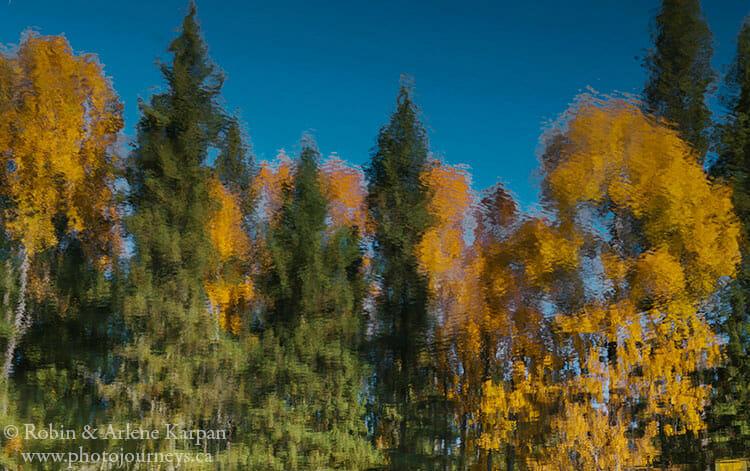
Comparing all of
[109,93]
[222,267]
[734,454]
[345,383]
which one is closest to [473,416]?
[345,383]

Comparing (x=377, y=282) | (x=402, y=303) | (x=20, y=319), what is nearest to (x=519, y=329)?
(x=402, y=303)

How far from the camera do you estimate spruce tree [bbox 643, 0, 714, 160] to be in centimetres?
920

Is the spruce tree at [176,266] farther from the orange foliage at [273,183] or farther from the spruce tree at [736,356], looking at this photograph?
the spruce tree at [736,356]

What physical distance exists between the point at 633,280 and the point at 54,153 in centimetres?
1009

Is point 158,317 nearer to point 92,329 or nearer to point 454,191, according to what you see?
point 92,329

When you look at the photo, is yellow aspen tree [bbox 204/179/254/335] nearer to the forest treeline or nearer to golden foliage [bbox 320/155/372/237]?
the forest treeline

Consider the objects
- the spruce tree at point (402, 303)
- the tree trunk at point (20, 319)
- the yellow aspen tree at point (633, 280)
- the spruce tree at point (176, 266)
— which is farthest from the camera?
the tree trunk at point (20, 319)

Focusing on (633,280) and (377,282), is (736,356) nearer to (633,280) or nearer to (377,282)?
(633,280)

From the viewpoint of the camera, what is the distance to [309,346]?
1133cm

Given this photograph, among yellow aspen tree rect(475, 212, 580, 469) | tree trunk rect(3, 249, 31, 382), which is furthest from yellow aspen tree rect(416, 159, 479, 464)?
tree trunk rect(3, 249, 31, 382)

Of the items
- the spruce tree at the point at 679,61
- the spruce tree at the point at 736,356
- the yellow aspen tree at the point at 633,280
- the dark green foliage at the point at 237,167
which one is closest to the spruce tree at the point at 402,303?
the yellow aspen tree at the point at 633,280

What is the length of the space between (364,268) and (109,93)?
245 inches

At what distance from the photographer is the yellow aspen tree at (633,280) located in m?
8.35

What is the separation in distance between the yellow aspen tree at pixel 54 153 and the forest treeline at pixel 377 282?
0.13 feet
